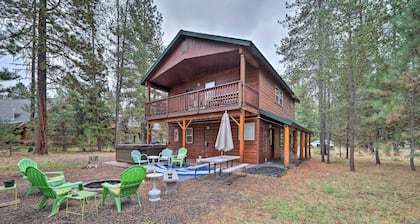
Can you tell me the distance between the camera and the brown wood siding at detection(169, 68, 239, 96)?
11486mm

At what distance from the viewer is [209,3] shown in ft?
52.7

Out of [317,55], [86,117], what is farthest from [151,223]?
[86,117]

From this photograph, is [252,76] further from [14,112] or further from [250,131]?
[14,112]

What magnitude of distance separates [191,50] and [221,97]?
10.8 ft

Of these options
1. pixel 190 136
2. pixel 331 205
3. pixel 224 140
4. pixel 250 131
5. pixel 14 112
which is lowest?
pixel 331 205

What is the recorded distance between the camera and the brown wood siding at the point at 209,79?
1149cm

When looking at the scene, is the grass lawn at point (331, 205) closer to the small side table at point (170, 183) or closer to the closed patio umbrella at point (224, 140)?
the small side table at point (170, 183)

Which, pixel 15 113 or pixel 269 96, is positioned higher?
pixel 269 96

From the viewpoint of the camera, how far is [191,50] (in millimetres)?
10664

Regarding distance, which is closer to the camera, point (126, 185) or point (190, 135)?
point (126, 185)

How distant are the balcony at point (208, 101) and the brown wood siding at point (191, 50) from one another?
6.02 feet

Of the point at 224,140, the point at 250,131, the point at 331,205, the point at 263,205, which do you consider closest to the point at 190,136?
the point at 250,131

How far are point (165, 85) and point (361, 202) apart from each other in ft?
43.6

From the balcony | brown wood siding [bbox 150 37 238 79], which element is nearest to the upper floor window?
the balcony
